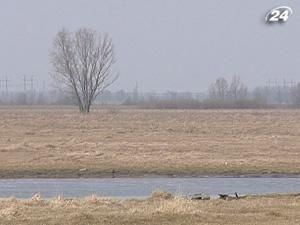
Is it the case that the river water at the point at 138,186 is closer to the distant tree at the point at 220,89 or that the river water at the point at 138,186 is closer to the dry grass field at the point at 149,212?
the dry grass field at the point at 149,212

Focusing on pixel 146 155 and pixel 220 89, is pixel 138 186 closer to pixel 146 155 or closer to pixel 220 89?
pixel 146 155

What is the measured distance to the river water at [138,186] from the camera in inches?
824

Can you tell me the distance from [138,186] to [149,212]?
8882 millimetres

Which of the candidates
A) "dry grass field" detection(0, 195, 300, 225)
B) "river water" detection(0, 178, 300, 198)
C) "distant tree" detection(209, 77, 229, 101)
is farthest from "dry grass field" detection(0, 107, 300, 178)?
"distant tree" detection(209, 77, 229, 101)

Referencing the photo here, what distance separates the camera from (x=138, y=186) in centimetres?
2316

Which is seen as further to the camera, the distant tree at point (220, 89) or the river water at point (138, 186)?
the distant tree at point (220, 89)

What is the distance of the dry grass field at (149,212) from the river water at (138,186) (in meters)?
3.67

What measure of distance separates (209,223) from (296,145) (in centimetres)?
2298

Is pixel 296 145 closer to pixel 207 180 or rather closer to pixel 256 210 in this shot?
pixel 207 180

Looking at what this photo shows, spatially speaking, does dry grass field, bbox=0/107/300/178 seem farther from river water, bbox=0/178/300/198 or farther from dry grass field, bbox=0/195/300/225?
dry grass field, bbox=0/195/300/225

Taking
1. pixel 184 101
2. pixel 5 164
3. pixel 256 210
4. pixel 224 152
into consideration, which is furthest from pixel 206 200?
pixel 184 101

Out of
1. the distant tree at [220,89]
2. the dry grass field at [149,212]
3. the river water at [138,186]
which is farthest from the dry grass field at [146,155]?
the distant tree at [220,89]

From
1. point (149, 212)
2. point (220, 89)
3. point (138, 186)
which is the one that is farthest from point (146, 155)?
point (220, 89)

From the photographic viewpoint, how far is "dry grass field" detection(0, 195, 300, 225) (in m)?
13.2
